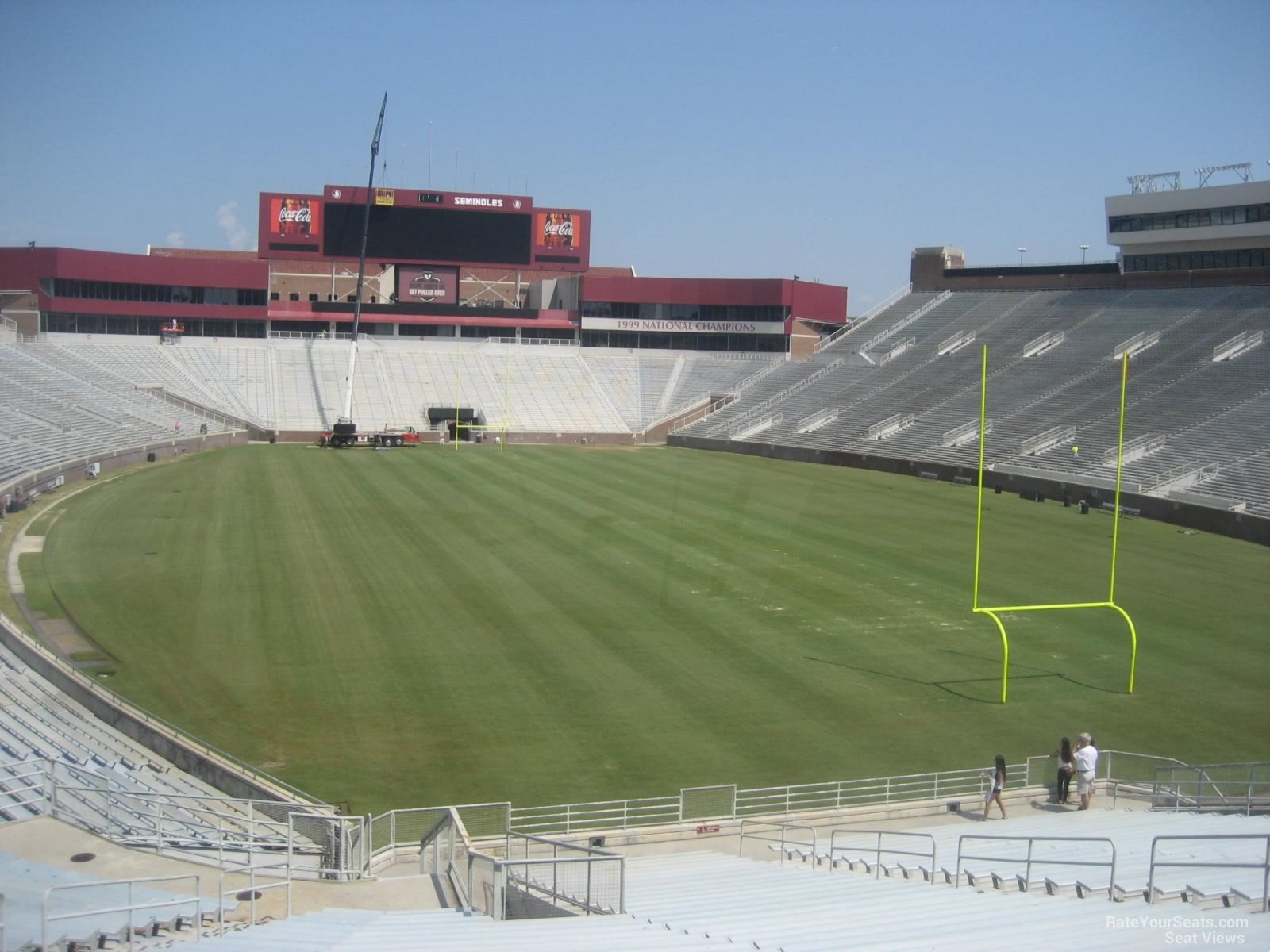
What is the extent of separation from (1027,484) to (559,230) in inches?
1445

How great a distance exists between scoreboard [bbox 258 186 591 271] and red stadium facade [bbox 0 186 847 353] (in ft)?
0.22

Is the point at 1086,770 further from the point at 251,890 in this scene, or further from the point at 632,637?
the point at 251,890

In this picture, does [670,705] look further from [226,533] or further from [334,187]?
[334,187]

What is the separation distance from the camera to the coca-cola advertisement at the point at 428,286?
7188 cm

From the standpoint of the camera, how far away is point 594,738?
17.2 meters

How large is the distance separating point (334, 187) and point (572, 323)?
1718cm

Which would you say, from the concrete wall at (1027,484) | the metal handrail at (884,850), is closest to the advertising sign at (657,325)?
the concrete wall at (1027,484)

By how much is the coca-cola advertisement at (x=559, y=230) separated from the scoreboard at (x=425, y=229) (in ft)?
0.16

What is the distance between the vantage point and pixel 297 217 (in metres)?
68.7

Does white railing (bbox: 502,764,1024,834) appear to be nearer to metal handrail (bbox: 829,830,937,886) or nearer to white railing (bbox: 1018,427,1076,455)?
metal handrail (bbox: 829,830,937,886)

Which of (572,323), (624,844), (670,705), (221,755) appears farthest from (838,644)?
(572,323)

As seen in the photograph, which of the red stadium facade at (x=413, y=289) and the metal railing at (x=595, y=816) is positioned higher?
the red stadium facade at (x=413, y=289)

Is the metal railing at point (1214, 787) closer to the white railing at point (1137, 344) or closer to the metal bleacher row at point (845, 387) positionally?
the metal bleacher row at point (845, 387)

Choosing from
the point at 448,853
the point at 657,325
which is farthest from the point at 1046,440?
the point at 448,853
